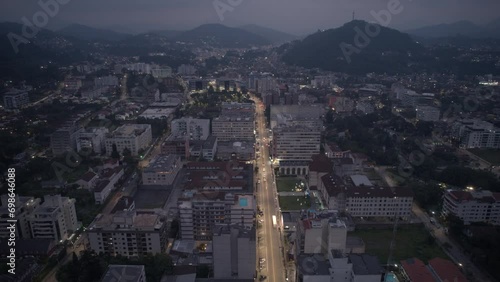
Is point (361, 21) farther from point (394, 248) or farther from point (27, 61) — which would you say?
point (394, 248)

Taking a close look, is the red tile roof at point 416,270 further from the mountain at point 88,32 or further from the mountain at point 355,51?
the mountain at point 88,32

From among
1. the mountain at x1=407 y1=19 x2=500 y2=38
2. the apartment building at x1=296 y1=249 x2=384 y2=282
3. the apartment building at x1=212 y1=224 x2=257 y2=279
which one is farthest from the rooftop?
the mountain at x1=407 y1=19 x2=500 y2=38

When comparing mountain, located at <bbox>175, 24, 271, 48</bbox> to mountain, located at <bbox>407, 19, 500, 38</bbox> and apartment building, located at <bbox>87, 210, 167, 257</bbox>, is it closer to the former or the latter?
mountain, located at <bbox>407, 19, 500, 38</bbox>

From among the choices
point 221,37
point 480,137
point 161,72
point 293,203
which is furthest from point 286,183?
point 221,37

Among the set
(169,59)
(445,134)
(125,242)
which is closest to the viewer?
(125,242)

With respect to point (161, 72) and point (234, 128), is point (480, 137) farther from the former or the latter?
point (161, 72)

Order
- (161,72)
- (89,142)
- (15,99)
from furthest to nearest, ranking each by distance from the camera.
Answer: (161,72), (15,99), (89,142)

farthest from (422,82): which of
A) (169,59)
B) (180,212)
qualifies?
(180,212)
